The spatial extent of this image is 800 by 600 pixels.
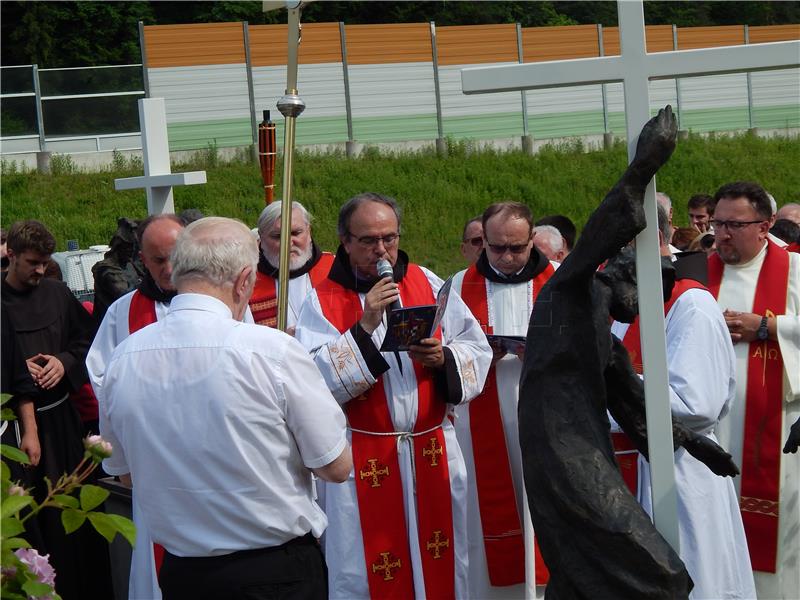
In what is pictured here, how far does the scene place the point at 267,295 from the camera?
593 centimetres

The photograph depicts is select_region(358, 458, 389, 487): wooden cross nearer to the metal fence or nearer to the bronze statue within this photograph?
the bronze statue

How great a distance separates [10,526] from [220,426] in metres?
0.97

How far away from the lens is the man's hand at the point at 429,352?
14.8ft

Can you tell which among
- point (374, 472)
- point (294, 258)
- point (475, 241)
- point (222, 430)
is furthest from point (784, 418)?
point (222, 430)

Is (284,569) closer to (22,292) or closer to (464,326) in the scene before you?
(464,326)

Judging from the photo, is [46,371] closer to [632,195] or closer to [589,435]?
[589,435]

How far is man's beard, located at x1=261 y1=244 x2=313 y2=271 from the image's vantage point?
19.1ft

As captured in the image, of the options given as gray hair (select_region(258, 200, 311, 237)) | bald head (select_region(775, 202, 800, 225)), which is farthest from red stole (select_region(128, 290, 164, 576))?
bald head (select_region(775, 202, 800, 225))

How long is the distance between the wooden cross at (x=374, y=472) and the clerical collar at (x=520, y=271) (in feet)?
4.13

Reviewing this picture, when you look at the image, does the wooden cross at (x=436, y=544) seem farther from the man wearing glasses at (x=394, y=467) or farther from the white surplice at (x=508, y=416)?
the white surplice at (x=508, y=416)

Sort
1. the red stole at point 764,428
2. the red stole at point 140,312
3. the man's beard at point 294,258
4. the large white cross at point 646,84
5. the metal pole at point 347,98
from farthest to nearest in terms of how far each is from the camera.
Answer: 1. the metal pole at point 347,98
2. the man's beard at point 294,258
3. the red stole at point 764,428
4. the red stole at point 140,312
5. the large white cross at point 646,84

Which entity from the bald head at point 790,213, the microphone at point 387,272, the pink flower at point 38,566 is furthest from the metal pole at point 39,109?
the pink flower at point 38,566

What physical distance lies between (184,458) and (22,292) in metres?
3.20

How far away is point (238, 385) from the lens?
297cm
